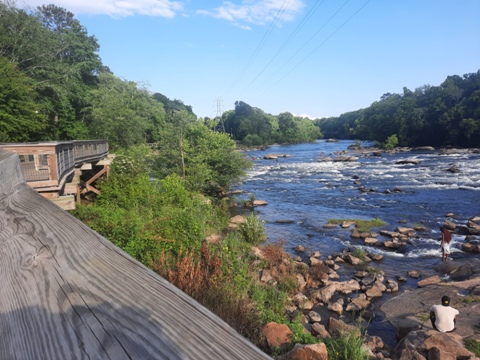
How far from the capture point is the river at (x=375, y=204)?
50.9 feet

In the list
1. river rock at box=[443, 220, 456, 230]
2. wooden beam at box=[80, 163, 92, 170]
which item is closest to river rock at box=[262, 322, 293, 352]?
wooden beam at box=[80, 163, 92, 170]

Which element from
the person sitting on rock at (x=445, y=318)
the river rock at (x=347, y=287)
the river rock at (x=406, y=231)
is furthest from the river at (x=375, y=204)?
the person sitting on rock at (x=445, y=318)

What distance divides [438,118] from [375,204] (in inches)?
2190

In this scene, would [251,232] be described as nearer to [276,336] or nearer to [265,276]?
[265,276]

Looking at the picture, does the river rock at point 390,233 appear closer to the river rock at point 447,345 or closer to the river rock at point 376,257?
the river rock at point 376,257

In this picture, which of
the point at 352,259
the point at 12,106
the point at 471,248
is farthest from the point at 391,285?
the point at 12,106

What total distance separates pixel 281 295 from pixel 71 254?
9.47 meters

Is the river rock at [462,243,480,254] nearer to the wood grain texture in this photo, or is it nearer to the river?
the river

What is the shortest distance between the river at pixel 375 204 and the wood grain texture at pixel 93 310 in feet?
44.2

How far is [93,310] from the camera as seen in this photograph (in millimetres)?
731

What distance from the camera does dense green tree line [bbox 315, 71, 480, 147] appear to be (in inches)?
2420

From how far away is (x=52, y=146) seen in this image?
9180mm

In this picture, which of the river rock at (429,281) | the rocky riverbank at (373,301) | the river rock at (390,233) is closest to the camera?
the rocky riverbank at (373,301)

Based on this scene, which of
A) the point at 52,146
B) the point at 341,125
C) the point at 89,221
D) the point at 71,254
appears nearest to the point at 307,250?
the point at 89,221
